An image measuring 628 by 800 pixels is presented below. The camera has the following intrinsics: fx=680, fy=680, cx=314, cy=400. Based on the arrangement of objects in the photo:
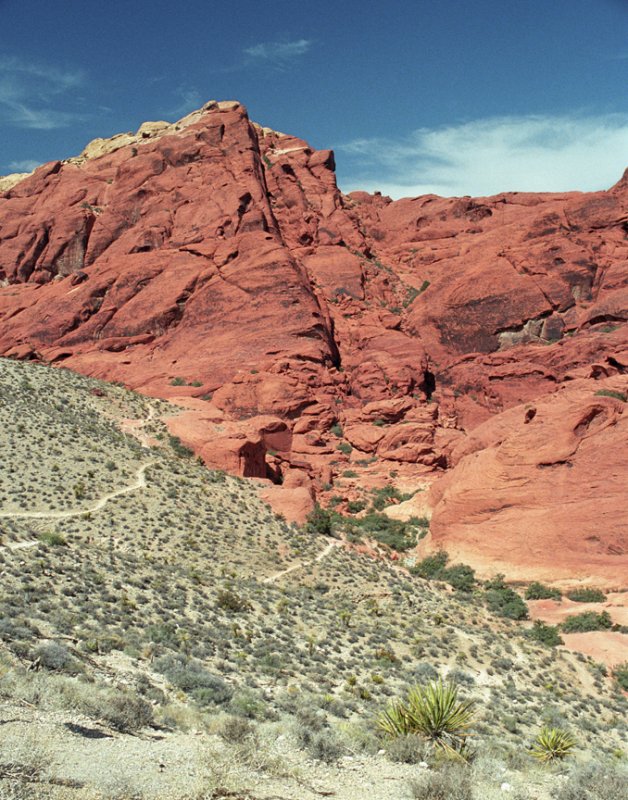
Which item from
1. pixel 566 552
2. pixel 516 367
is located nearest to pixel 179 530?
pixel 566 552

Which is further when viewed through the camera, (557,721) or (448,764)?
(557,721)

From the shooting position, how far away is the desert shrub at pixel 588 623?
26.4 metres

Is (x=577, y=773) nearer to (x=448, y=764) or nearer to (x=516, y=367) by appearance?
(x=448, y=764)

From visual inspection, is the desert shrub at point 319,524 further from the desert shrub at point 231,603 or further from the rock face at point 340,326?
the desert shrub at point 231,603

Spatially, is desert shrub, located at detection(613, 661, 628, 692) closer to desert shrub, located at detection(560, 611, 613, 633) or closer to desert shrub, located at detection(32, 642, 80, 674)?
desert shrub, located at detection(560, 611, 613, 633)

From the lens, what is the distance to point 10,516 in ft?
89.6

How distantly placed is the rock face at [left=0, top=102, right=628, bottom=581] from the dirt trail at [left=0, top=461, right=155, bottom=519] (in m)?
6.96

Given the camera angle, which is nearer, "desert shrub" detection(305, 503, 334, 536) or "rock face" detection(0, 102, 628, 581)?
"rock face" detection(0, 102, 628, 581)

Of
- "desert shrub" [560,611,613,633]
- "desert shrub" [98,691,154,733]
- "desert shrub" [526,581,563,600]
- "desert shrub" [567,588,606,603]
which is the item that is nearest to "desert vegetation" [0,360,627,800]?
"desert shrub" [98,691,154,733]

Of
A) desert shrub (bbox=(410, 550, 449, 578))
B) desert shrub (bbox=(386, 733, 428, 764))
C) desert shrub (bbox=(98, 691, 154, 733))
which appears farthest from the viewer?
desert shrub (bbox=(410, 550, 449, 578))

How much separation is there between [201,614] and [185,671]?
609 centimetres

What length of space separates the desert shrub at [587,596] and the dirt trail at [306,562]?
10861 millimetres

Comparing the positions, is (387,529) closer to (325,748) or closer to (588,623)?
(588,623)

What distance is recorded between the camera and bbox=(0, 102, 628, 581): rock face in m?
34.4
